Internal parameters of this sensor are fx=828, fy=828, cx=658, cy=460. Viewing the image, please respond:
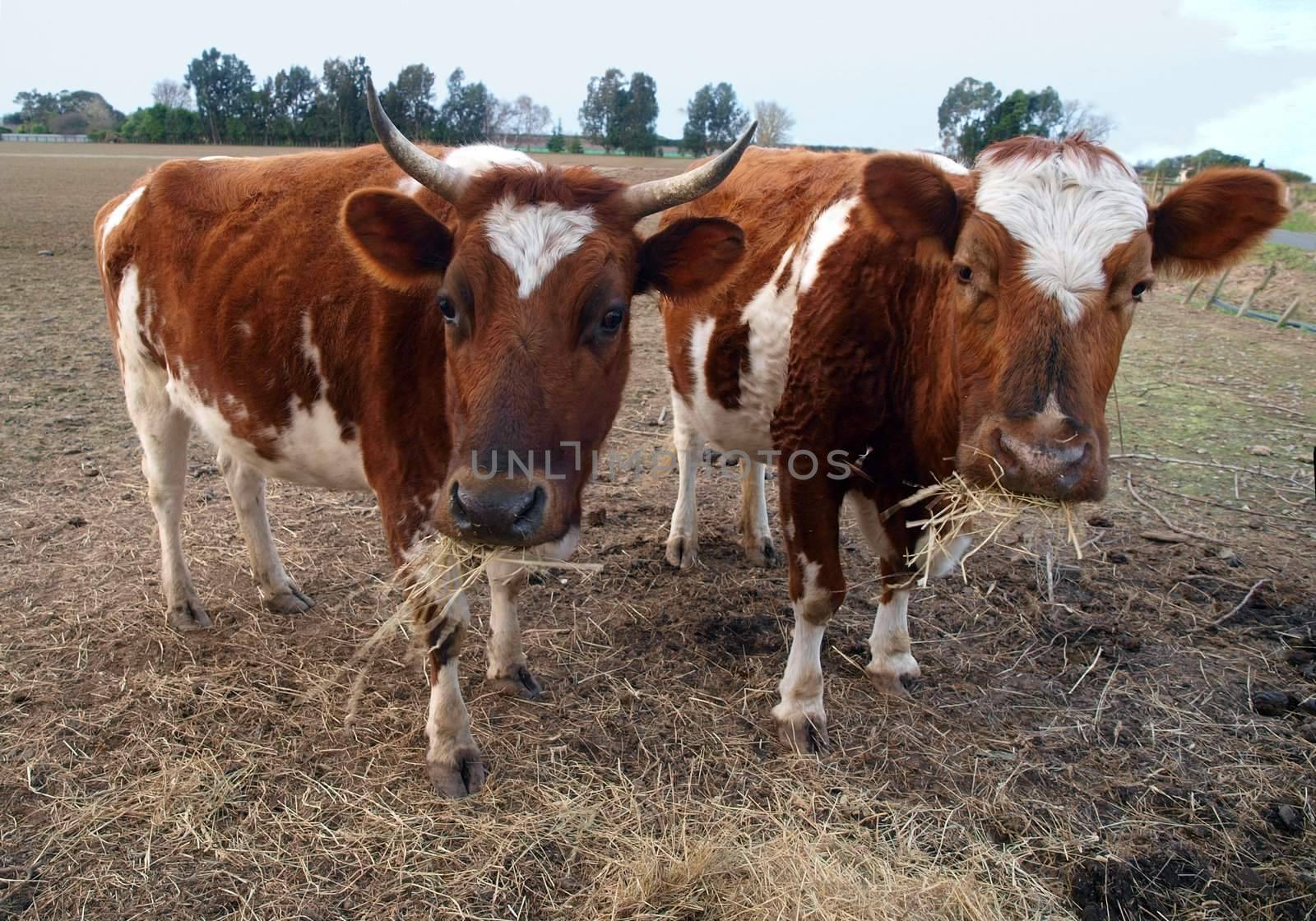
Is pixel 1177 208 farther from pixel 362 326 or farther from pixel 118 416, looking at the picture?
pixel 118 416

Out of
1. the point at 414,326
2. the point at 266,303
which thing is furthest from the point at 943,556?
the point at 266,303

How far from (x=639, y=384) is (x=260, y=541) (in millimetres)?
5204

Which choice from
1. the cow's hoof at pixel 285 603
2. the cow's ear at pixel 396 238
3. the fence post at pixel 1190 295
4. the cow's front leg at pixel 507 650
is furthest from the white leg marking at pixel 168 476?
the fence post at pixel 1190 295

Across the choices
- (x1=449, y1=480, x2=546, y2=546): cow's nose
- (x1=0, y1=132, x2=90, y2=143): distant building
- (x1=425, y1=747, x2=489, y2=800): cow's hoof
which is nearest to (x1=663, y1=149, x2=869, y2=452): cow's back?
(x1=449, y1=480, x2=546, y2=546): cow's nose

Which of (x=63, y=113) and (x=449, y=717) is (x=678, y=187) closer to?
(x=449, y=717)

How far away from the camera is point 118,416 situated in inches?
289

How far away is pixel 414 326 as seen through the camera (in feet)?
10.7

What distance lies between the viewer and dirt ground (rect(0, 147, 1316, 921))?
9.67 ft

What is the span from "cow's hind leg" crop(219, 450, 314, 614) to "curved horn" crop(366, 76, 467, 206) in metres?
2.40

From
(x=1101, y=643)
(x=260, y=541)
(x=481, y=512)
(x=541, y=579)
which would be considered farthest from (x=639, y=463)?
(x=481, y=512)

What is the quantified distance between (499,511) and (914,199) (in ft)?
6.07

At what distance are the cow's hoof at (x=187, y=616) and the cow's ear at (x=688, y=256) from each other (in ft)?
10.1

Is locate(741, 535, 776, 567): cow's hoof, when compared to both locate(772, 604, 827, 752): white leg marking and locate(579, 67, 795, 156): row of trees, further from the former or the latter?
locate(579, 67, 795, 156): row of trees

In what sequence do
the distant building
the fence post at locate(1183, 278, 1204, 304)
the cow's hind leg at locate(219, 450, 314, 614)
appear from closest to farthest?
the cow's hind leg at locate(219, 450, 314, 614) → the fence post at locate(1183, 278, 1204, 304) → the distant building
